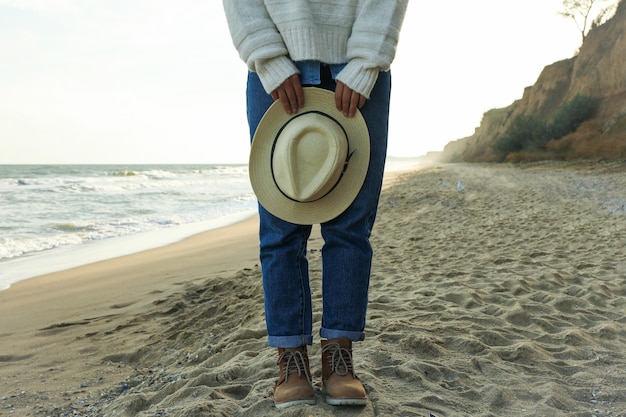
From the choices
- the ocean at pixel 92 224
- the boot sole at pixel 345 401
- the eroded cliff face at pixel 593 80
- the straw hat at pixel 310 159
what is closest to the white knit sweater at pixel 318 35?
the straw hat at pixel 310 159

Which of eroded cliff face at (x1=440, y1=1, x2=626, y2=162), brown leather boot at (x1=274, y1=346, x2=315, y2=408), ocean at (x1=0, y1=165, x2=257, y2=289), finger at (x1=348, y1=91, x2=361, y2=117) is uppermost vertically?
eroded cliff face at (x1=440, y1=1, x2=626, y2=162)

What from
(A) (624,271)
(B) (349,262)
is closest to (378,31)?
(B) (349,262)

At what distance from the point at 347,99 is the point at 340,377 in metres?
0.93

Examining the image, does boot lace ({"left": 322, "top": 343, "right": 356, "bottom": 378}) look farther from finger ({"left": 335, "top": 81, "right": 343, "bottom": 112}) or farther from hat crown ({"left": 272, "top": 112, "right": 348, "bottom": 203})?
finger ({"left": 335, "top": 81, "right": 343, "bottom": 112})

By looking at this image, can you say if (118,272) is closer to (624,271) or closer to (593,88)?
(624,271)

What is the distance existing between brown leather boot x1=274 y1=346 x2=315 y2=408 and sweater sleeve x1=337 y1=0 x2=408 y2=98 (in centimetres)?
91

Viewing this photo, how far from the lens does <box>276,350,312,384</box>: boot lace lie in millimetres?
1739

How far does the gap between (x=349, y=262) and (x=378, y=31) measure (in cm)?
77

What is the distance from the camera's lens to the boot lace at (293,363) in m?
1.74

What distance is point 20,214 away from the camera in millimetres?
10438

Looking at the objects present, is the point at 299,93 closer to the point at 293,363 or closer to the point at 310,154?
the point at 310,154

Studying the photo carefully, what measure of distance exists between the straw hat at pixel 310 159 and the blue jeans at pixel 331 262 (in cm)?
4

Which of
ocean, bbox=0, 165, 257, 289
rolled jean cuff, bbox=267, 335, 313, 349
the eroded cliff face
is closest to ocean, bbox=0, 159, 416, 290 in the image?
ocean, bbox=0, 165, 257, 289

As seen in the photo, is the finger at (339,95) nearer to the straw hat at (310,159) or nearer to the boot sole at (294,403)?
the straw hat at (310,159)
